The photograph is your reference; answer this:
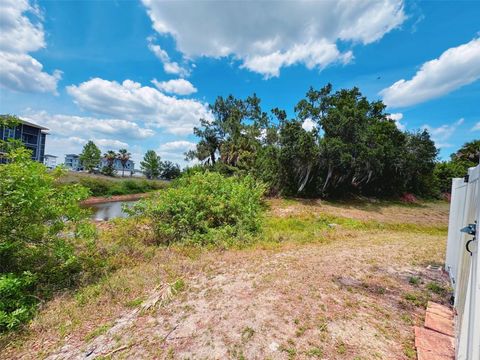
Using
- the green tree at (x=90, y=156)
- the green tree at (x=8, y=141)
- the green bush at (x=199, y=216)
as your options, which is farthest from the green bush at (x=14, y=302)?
the green tree at (x=90, y=156)

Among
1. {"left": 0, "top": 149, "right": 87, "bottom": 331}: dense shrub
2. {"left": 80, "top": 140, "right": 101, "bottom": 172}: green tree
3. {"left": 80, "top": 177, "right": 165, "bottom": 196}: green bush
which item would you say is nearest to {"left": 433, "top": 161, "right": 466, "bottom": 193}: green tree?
{"left": 0, "top": 149, "right": 87, "bottom": 331}: dense shrub

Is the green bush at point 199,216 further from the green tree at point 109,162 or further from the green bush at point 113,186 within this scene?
the green tree at point 109,162

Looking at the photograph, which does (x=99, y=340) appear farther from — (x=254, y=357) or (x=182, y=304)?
A: (x=254, y=357)

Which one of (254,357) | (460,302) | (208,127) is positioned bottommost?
(254,357)

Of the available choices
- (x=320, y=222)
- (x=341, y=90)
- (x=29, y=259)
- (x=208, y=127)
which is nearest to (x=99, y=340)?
(x=29, y=259)

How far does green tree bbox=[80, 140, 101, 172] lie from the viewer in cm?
3816

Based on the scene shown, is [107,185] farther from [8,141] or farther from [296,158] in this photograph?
[8,141]

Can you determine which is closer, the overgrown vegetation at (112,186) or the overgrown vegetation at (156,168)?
the overgrown vegetation at (112,186)

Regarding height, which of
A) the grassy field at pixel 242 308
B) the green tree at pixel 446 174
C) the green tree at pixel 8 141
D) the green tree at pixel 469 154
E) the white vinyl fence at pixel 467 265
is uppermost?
the green tree at pixel 469 154

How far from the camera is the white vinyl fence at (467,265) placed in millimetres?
1745

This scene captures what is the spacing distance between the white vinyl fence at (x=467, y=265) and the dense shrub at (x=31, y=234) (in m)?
4.33

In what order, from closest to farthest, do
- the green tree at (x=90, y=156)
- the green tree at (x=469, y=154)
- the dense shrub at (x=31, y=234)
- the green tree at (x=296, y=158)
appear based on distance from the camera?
the dense shrub at (x=31, y=234) → the green tree at (x=296, y=158) → the green tree at (x=469, y=154) → the green tree at (x=90, y=156)

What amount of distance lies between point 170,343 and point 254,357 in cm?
86

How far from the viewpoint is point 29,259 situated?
4.04 meters
